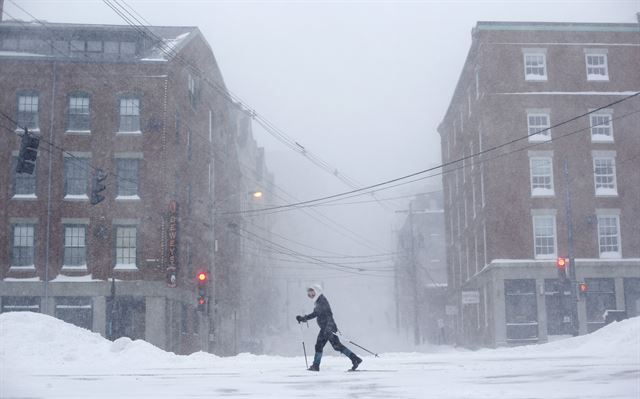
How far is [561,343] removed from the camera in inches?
984

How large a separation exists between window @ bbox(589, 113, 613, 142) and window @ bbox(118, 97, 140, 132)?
82.9 feet

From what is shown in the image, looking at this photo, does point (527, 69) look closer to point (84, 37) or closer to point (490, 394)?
point (84, 37)

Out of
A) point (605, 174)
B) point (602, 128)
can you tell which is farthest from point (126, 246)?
point (602, 128)

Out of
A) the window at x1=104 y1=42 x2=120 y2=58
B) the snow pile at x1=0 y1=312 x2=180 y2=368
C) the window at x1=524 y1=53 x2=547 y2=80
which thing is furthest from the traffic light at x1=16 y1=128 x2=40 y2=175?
the window at x1=524 y1=53 x2=547 y2=80

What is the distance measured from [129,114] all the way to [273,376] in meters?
30.6

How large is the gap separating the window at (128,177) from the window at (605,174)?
83.4 feet

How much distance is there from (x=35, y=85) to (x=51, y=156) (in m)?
3.92

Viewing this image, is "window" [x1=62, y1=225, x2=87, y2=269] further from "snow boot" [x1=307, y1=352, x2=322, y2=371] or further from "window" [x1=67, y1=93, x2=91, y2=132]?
"snow boot" [x1=307, y1=352, x2=322, y2=371]

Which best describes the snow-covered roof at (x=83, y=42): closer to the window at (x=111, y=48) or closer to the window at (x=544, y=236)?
the window at (x=111, y=48)

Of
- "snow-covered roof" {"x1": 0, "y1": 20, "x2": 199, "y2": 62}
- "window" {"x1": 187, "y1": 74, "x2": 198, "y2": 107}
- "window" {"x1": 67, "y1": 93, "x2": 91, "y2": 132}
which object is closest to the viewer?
"window" {"x1": 67, "y1": 93, "x2": 91, "y2": 132}

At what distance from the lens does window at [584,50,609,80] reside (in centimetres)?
4619

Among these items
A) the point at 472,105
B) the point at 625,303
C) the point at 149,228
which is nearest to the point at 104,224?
the point at 149,228

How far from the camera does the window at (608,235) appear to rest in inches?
1757

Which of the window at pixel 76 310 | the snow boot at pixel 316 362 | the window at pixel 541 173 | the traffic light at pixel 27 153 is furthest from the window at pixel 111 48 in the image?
the snow boot at pixel 316 362
